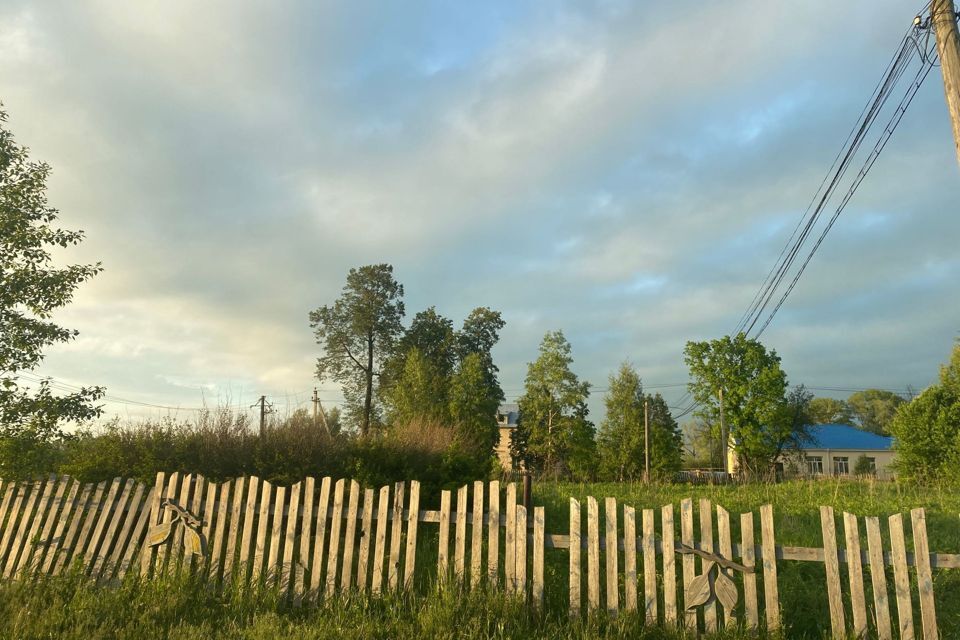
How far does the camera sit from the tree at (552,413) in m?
39.7

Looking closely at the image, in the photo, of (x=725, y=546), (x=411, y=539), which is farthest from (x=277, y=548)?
(x=725, y=546)

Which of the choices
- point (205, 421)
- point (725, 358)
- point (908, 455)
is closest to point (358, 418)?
point (725, 358)

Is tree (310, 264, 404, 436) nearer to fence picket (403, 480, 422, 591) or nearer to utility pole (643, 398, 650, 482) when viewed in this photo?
utility pole (643, 398, 650, 482)

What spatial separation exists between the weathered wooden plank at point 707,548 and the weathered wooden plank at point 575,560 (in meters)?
0.99

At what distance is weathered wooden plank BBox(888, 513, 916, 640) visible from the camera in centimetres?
471

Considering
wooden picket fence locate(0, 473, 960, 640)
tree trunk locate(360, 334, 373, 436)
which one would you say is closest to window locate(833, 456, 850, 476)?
tree trunk locate(360, 334, 373, 436)

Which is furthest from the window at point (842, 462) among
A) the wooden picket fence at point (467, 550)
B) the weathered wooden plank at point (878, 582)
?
the weathered wooden plank at point (878, 582)

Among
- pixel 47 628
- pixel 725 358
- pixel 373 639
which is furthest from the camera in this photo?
pixel 725 358

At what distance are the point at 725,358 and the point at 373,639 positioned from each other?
139 ft

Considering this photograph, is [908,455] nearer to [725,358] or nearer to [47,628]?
[725,358]

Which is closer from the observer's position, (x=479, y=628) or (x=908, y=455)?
(x=479, y=628)

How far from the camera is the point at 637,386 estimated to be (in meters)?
37.9

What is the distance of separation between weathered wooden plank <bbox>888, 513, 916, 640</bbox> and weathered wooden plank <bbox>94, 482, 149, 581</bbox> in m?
7.46

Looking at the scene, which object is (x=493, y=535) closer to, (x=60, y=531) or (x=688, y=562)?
(x=688, y=562)
